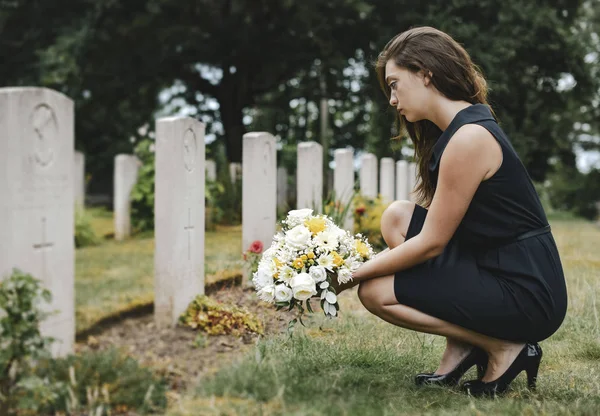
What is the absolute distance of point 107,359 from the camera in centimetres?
284

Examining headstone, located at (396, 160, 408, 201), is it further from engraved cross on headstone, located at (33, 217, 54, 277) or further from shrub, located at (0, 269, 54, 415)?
shrub, located at (0, 269, 54, 415)

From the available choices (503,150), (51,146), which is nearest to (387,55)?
(503,150)

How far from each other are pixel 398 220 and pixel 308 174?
3735mm

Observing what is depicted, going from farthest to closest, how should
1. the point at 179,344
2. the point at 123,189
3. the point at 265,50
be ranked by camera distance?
the point at 265,50
the point at 123,189
the point at 179,344

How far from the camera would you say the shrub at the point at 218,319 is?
4.06 metres

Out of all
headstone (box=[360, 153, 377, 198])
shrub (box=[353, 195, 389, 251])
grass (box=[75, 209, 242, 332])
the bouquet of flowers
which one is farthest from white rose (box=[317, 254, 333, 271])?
headstone (box=[360, 153, 377, 198])

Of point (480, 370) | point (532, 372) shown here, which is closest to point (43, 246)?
point (480, 370)

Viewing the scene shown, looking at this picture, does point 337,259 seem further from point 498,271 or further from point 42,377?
→ point 42,377

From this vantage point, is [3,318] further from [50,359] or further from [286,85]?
[286,85]

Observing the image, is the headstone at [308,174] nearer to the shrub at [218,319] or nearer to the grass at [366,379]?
the grass at [366,379]

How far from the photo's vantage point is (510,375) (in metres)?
3.38

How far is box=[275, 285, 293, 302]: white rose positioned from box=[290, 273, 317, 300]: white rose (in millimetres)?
34

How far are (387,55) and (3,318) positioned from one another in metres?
2.23

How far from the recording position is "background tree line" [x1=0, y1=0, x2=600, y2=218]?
13484mm
